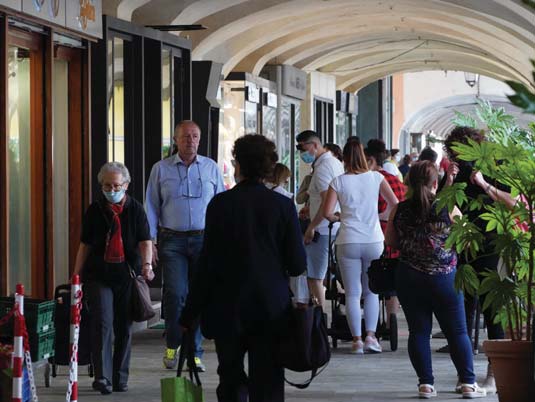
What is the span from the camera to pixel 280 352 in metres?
5.79

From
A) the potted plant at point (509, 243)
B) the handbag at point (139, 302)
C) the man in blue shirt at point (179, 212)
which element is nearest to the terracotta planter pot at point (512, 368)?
the potted plant at point (509, 243)

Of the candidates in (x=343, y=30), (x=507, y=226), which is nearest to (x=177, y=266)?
(x=507, y=226)

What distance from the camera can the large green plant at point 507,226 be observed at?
7.37 metres

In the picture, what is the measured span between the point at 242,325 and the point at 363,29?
1833cm

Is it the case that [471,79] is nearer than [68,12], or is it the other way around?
[68,12]

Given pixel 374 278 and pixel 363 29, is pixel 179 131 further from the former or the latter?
pixel 363 29

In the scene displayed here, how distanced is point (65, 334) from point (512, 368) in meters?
3.14

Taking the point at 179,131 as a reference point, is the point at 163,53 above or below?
above

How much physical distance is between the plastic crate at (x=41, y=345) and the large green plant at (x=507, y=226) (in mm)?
2416

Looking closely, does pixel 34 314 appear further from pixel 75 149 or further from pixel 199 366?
pixel 75 149

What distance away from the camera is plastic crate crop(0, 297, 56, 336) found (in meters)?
7.60

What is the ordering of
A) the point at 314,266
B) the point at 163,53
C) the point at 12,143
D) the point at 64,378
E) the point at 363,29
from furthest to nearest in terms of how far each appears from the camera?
the point at 363,29 → the point at 163,53 → the point at 314,266 → the point at 12,143 → the point at 64,378

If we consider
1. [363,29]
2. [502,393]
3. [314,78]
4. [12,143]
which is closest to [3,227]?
[12,143]

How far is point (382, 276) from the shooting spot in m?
9.88
